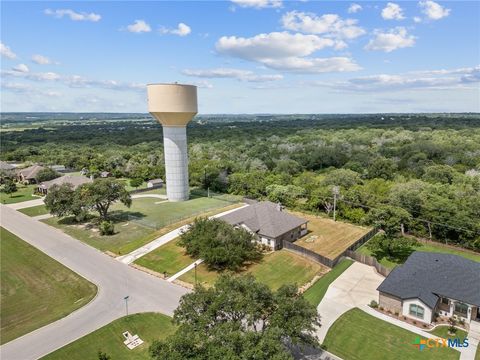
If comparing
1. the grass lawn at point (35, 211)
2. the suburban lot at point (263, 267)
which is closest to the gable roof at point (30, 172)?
the grass lawn at point (35, 211)

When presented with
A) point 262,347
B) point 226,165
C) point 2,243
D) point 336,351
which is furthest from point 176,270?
point 226,165

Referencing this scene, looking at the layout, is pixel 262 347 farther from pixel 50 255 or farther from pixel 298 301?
pixel 50 255

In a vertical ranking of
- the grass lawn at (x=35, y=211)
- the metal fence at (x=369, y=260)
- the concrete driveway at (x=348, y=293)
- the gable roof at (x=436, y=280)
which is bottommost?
the concrete driveway at (x=348, y=293)

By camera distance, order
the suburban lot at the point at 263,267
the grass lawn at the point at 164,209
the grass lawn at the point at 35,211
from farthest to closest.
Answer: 1. the grass lawn at the point at 35,211
2. the grass lawn at the point at 164,209
3. the suburban lot at the point at 263,267

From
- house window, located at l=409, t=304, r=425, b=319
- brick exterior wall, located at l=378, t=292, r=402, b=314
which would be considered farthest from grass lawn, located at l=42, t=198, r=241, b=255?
house window, located at l=409, t=304, r=425, b=319

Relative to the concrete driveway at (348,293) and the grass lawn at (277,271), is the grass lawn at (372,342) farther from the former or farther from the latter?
the grass lawn at (277,271)

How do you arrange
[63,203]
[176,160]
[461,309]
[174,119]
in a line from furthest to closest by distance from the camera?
[176,160], [174,119], [63,203], [461,309]

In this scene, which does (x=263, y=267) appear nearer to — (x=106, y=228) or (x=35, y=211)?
(x=106, y=228)

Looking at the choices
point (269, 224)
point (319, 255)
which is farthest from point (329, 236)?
point (269, 224)
